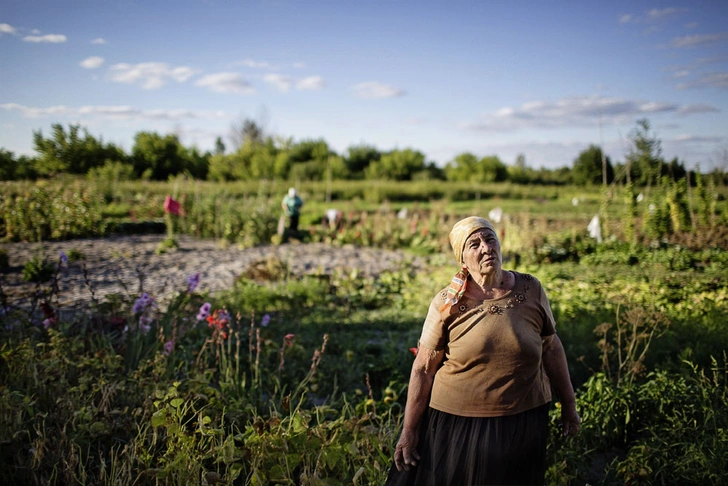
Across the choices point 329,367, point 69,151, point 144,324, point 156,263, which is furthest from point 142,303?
point 69,151

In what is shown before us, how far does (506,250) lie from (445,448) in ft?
24.8

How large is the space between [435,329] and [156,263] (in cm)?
772

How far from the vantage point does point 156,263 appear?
8.64 metres

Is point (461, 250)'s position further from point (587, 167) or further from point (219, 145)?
point (219, 145)

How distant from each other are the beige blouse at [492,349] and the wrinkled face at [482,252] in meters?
0.11

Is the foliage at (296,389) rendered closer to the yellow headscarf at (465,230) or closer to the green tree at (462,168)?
the yellow headscarf at (465,230)

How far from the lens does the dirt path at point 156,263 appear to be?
261 inches

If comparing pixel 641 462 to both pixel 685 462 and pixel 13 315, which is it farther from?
pixel 13 315

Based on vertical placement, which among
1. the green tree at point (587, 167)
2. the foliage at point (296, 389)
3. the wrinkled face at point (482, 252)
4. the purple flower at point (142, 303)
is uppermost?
the green tree at point (587, 167)

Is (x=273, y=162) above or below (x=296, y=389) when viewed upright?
above

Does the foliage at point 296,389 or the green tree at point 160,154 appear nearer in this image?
the foliage at point 296,389

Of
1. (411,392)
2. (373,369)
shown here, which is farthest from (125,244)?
(411,392)

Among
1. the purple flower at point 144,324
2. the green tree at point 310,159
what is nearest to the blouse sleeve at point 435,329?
the purple flower at point 144,324

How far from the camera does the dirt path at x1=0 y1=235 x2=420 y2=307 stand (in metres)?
6.63
